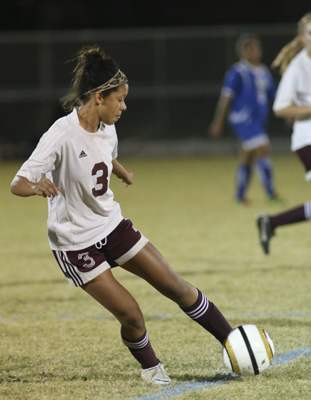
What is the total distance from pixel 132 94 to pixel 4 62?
311 centimetres

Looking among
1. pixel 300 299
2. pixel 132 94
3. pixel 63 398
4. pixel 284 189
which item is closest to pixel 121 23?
pixel 132 94

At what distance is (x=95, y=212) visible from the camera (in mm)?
3990

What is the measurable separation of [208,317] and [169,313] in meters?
1.49

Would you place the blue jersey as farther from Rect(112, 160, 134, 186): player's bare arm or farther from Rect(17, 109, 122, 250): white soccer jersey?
Rect(17, 109, 122, 250): white soccer jersey

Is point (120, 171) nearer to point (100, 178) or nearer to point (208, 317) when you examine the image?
point (100, 178)

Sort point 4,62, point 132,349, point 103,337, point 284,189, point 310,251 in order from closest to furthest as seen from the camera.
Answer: point 132,349, point 103,337, point 310,251, point 284,189, point 4,62

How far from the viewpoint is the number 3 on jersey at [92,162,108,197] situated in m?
3.95

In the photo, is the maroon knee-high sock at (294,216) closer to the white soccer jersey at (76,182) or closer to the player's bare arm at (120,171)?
the player's bare arm at (120,171)

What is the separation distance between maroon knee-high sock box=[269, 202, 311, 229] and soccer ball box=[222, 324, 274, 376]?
2.71 metres

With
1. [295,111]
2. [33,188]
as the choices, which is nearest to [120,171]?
[33,188]

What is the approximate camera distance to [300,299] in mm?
5719

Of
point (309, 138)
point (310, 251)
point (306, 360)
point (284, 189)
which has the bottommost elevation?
point (284, 189)

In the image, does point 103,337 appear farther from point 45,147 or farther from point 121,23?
point 121,23

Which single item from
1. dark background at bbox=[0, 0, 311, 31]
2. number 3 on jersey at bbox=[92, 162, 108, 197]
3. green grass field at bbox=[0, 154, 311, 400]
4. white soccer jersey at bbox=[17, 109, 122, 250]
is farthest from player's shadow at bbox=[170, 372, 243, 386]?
dark background at bbox=[0, 0, 311, 31]
